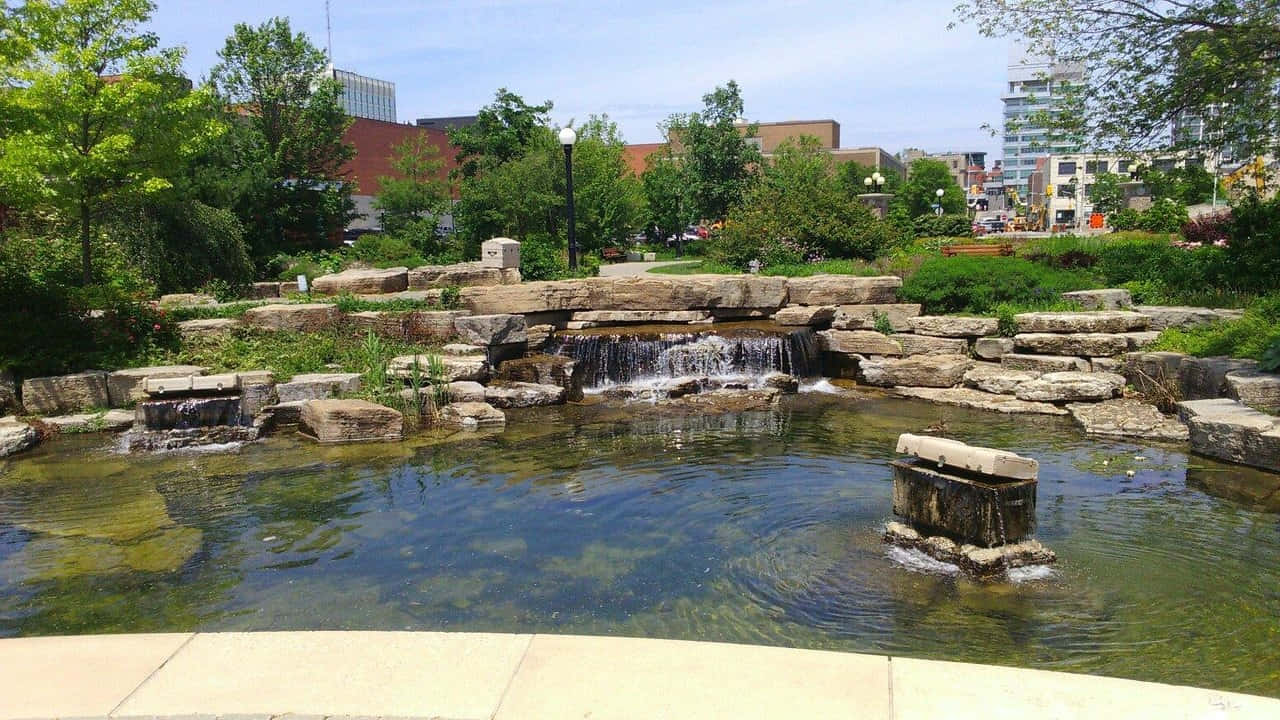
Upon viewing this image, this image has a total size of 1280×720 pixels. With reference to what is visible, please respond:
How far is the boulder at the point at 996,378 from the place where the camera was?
1331 cm

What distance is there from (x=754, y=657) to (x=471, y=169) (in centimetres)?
2772

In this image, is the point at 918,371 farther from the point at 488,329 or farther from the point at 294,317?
the point at 294,317

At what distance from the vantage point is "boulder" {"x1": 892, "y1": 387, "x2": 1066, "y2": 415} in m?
12.6

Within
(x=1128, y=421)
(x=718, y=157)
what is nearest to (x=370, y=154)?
(x=718, y=157)

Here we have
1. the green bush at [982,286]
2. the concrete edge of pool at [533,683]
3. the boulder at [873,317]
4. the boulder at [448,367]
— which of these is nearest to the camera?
the concrete edge of pool at [533,683]

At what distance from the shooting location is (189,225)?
59.7ft

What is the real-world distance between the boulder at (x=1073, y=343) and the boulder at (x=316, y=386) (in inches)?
408

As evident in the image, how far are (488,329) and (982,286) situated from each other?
871cm

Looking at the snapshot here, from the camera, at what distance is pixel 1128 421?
11.3m

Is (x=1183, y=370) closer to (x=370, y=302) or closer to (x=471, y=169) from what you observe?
(x=370, y=302)

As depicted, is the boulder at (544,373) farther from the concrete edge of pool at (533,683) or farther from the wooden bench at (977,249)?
the wooden bench at (977,249)

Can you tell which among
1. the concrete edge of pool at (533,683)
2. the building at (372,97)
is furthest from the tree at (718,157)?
the building at (372,97)

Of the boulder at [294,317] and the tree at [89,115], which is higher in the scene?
the tree at [89,115]

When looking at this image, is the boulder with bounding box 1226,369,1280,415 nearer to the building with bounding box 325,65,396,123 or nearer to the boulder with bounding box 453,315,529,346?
the boulder with bounding box 453,315,529,346
